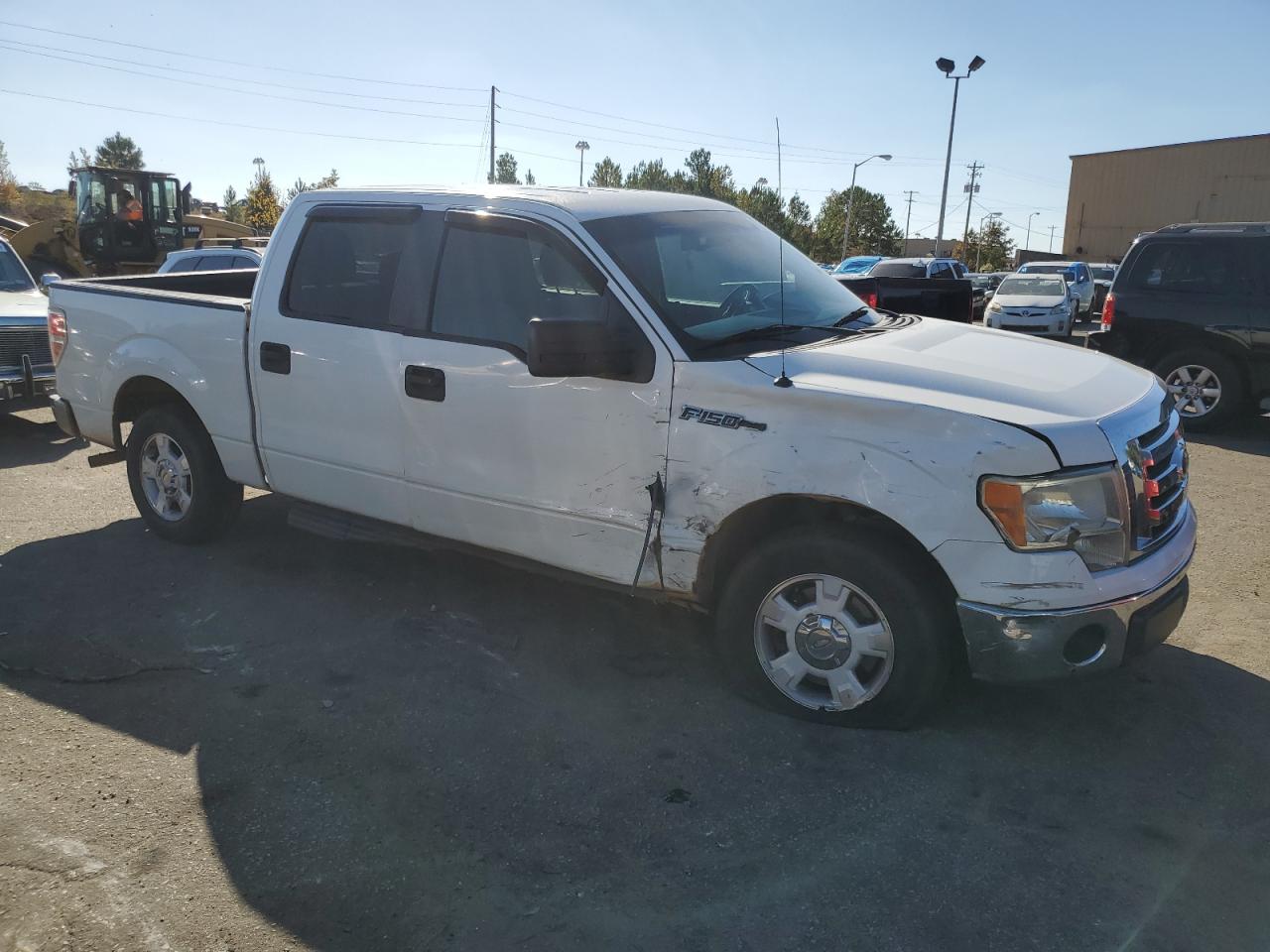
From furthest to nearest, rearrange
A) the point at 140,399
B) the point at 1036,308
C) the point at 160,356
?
the point at 1036,308 → the point at 140,399 → the point at 160,356

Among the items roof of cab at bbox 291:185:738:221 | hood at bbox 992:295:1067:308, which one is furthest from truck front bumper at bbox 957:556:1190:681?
hood at bbox 992:295:1067:308

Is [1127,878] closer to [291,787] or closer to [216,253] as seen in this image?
[291,787]

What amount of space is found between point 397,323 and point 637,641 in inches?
72.6

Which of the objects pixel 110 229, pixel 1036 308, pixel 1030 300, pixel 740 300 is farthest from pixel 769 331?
pixel 110 229

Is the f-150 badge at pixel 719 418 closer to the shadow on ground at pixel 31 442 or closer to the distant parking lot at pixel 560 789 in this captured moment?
the distant parking lot at pixel 560 789

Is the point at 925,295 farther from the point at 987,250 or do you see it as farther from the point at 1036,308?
the point at 987,250

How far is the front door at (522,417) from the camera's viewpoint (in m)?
3.97

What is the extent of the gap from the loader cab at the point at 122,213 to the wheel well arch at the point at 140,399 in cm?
1579

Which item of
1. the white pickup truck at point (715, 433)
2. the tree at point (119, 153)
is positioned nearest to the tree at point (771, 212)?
the white pickup truck at point (715, 433)

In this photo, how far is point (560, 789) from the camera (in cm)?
344

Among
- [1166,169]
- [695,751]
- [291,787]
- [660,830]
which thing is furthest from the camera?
[1166,169]

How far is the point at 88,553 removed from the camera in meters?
5.78

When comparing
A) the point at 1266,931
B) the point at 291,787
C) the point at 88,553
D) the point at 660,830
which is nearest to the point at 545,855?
the point at 660,830

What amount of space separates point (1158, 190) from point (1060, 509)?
183ft
